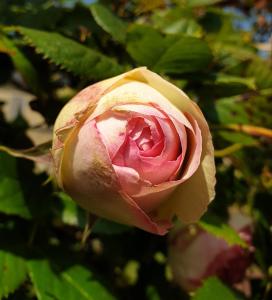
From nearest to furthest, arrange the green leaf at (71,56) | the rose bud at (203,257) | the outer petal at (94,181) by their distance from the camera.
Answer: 1. the outer petal at (94,181)
2. the green leaf at (71,56)
3. the rose bud at (203,257)

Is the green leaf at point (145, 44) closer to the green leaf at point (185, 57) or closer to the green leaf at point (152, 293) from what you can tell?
the green leaf at point (185, 57)

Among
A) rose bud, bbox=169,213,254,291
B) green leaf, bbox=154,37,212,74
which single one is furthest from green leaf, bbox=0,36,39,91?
rose bud, bbox=169,213,254,291

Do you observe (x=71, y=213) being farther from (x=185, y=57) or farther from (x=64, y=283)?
(x=185, y=57)

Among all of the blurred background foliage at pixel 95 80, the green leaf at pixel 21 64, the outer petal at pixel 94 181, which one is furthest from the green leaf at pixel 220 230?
the green leaf at pixel 21 64

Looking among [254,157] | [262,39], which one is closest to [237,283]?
[254,157]

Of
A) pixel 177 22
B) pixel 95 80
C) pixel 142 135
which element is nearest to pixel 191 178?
pixel 142 135

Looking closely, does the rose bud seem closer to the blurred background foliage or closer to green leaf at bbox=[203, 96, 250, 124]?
the blurred background foliage
